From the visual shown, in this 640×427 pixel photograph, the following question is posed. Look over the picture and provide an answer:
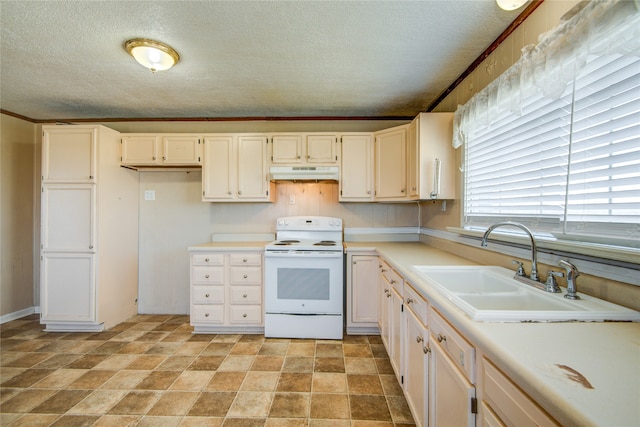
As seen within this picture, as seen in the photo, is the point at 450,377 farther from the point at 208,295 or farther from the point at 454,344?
the point at 208,295

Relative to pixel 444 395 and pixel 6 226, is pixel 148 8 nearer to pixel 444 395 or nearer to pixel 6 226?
pixel 444 395

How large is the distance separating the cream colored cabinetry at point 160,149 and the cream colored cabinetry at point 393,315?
2.38m

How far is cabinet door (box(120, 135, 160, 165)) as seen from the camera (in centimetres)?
304

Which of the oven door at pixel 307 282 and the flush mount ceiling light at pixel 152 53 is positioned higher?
the flush mount ceiling light at pixel 152 53

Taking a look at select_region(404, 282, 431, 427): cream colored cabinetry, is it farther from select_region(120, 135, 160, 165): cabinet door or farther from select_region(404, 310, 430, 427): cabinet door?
select_region(120, 135, 160, 165): cabinet door

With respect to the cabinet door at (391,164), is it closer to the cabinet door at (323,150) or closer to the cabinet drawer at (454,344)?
the cabinet door at (323,150)

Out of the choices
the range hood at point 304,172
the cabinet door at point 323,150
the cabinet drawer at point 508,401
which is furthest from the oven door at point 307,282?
the cabinet drawer at point 508,401

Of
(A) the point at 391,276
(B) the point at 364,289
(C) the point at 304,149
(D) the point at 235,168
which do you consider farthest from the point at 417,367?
(D) the point at 235,168

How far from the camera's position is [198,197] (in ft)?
10.9

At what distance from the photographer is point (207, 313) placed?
2.78 m

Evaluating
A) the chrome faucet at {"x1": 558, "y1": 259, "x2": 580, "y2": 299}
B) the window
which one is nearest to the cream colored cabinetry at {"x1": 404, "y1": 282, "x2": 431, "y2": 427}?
the chrome faucet at {"x1": 558, "y1": 259, "x2": 580, "y2": 299}

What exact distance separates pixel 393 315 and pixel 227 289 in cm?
170

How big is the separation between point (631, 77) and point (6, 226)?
522 centimetres

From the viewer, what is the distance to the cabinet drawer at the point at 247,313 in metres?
2.77
